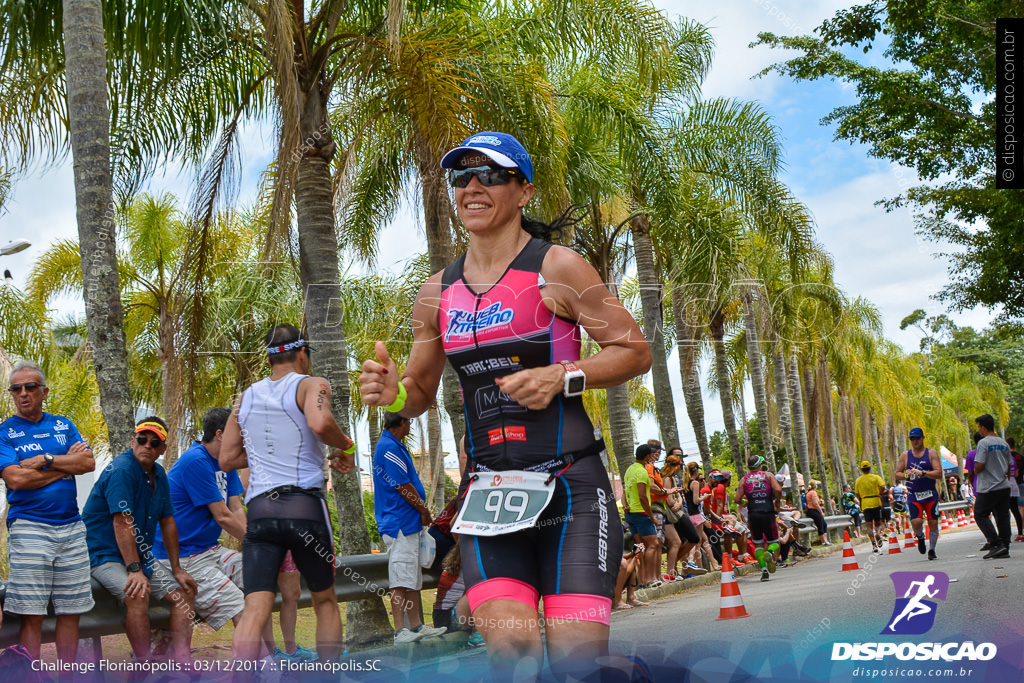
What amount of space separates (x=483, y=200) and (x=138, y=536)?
4338mm

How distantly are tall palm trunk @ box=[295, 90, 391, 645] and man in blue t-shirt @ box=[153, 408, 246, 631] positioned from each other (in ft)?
8.07

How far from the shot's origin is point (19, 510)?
6.09 meters

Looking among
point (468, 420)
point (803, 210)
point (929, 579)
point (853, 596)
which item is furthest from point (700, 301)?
point (468, 420)

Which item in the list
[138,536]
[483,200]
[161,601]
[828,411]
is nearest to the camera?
[483,200]

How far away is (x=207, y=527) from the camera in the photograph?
23.9 ft

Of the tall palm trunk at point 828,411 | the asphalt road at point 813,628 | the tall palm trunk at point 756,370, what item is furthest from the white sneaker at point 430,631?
the tall palm trunk at point 828,411

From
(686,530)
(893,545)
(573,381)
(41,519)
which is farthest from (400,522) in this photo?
(893,545)

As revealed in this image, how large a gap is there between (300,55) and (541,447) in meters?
8.65

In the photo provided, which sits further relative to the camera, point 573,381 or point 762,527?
point 762,527

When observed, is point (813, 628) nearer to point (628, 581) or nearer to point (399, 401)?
point (628, 581)

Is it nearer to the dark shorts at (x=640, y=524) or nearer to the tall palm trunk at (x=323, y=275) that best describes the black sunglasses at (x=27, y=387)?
the tall palm trunk at (x=323, y=275)

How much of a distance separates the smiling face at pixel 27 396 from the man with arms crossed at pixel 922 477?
39.3ft

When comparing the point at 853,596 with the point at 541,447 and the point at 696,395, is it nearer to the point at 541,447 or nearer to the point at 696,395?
the point at 541,447

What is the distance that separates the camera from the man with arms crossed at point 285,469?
5.51 meters
